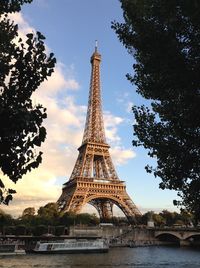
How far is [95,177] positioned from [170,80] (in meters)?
86.3

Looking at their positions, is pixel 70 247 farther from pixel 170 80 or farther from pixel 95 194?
pixel 170 80

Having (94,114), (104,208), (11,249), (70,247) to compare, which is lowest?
(11,249)

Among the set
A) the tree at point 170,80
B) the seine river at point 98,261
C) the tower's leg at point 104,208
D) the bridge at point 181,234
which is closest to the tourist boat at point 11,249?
the seine river at point 98,261

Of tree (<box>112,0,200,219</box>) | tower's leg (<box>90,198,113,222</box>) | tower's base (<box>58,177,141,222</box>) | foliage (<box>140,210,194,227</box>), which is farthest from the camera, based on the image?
foliage (<box>140,210,194,227</box>)

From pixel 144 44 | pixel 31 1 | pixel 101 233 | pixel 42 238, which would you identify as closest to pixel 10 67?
pixel 31 1

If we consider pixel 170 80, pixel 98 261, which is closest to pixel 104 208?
pixel 98 261

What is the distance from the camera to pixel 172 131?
14.4 meters

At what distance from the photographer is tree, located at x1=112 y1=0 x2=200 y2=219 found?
1271cm

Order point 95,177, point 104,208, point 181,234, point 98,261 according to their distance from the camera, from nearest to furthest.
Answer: point 98,261 → point 181,234 → point 95,177 → point 104,208

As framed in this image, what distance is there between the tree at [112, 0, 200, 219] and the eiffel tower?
7692 centimetres

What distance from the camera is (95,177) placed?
322 feet

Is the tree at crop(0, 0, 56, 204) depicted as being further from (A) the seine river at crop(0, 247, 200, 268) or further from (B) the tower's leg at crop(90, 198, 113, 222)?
(B) the tower's leg at crop(90, 198, 113, 222)

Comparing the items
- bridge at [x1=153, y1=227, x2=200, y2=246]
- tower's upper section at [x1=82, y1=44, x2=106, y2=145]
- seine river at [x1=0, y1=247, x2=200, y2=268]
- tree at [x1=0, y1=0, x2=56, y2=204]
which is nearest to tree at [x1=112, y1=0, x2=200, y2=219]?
tree at [x1=0, y1=0, x2=56, y2=204]

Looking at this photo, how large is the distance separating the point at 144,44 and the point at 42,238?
7325 centimetres
